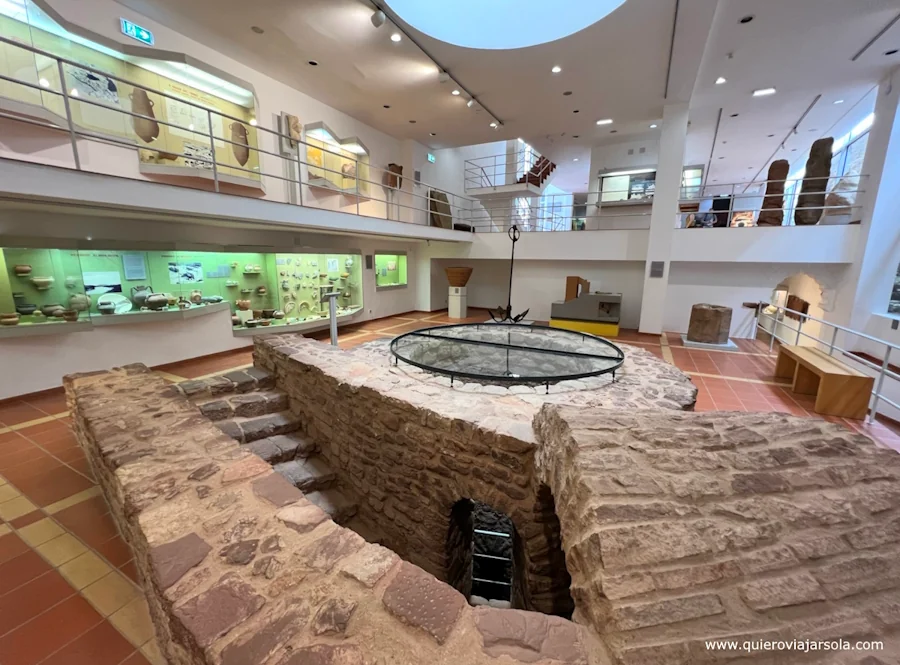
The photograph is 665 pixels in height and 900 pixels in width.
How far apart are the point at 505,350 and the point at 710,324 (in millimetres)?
5028

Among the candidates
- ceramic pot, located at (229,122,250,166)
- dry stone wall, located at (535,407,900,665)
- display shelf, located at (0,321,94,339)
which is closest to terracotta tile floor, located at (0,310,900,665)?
display shelf, located at (0,321,94,339)

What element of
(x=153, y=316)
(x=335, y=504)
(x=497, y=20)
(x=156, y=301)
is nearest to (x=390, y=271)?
(x=156, y=301)

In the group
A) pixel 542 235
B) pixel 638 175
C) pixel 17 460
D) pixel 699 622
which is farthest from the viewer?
pixel 638 175

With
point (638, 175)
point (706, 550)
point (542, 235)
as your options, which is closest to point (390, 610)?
point (706, 550)

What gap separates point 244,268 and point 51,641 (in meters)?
6.45

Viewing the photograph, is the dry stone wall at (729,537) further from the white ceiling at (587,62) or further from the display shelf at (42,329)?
the display shelf at (42,329)

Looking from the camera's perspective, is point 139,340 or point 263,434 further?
point 139,340

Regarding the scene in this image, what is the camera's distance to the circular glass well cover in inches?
198

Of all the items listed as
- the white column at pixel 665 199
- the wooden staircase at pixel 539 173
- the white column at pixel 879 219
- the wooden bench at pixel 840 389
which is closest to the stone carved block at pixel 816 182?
the white column at pixel 879 219

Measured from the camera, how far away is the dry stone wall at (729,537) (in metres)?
1.08

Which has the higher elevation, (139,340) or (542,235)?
(542,235)

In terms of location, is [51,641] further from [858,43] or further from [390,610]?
[858,43]

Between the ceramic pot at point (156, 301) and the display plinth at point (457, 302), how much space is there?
6876 mm

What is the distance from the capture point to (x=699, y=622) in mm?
1108
